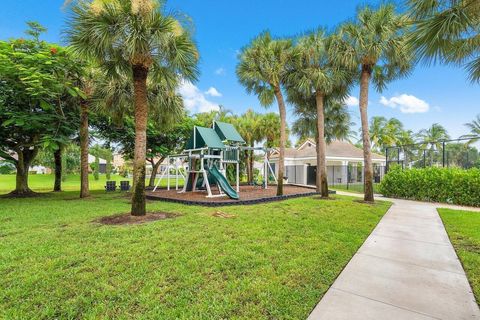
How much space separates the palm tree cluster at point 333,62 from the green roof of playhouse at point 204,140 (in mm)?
3247

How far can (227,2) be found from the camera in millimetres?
14516

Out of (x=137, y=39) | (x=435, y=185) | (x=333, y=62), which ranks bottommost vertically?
(x=435, y=185)

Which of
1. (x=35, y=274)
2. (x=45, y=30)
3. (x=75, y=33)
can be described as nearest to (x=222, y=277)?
(x=35, y=274)

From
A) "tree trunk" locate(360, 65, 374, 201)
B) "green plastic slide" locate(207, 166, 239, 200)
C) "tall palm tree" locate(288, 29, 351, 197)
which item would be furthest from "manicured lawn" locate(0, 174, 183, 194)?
"tree trunk" locate(360, 65, 374, 201)

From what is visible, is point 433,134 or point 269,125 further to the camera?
point 433,134

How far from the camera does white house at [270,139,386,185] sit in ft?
87.1

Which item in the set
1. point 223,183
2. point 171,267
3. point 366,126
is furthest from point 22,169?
point 366,126

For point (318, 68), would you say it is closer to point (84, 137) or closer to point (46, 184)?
point (84, 137)

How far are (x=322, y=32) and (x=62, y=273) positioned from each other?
1320 cm

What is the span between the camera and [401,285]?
350 cm

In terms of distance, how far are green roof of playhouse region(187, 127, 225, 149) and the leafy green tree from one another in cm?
586

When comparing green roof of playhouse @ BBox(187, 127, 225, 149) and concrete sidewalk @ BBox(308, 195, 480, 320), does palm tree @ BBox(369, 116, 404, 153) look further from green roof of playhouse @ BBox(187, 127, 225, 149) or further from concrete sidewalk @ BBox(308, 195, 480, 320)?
concrete sidewalk @ BBox(308, 195, 480, 320)

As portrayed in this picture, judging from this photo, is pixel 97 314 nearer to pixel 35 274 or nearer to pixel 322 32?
pixel 35 274

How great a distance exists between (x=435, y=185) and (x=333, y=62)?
8.13 meters
